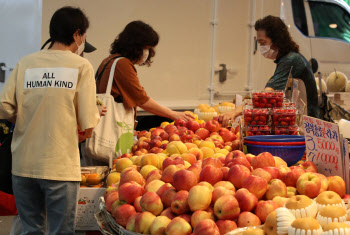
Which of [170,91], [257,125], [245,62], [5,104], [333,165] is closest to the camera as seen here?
[333,165]

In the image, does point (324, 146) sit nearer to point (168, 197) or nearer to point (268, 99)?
point (168, 197)

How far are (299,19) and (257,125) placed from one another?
4203 mm

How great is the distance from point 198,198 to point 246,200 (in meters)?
0.18

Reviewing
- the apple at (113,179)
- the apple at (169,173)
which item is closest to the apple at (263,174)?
the apple at (169,173)

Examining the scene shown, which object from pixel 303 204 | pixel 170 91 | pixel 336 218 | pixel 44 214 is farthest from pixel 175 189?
pixel 170 91

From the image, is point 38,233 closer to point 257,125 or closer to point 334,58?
point 257,125

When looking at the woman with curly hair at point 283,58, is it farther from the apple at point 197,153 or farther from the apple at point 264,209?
the apple at point 264,209

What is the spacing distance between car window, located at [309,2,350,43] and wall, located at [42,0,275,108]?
1171mm

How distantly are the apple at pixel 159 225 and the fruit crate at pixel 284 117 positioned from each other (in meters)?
1.35

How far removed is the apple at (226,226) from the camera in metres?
1.58

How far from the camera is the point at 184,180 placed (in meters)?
1.80

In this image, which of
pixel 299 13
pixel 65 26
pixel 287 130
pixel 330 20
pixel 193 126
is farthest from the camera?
pixel 330 20

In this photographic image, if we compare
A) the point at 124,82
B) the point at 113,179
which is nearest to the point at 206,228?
the point at 113,179

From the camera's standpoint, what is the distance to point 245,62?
6215mm
